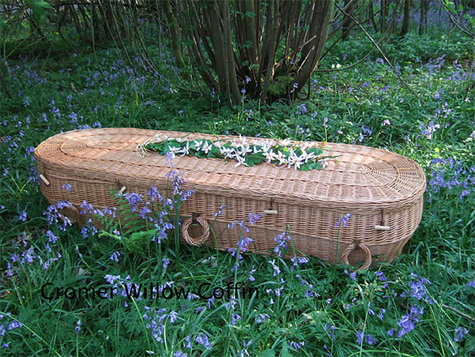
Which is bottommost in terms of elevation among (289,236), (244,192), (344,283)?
(344,283)

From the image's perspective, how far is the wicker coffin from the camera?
6.66 feet

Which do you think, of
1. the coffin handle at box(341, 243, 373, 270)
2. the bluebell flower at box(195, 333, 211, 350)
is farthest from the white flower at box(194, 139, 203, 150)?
the bluebell flower at box(195, 333, 211, 350)

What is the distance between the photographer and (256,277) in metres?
2.13

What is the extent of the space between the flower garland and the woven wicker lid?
0.15 feet

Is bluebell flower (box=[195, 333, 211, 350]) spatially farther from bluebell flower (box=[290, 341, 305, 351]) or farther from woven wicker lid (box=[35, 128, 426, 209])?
woven wicker lid (box=[35, 128, 426, 209])

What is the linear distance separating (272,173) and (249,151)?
243mm

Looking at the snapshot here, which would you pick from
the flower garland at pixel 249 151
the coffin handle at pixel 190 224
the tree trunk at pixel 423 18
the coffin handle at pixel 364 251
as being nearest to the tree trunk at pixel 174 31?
the flower garland at pixel 249 151

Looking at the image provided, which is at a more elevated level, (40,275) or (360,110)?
(360,110)

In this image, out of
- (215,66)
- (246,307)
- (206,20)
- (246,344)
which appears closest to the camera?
(246,344)

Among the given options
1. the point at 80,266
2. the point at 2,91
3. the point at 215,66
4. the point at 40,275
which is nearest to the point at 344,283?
the point at 80,266

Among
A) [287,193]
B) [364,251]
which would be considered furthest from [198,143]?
[364,251]

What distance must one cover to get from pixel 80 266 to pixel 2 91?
3454 mm

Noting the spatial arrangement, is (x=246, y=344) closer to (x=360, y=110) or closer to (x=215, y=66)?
(x=360, y=110)

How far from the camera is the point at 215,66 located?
13.3 ft
